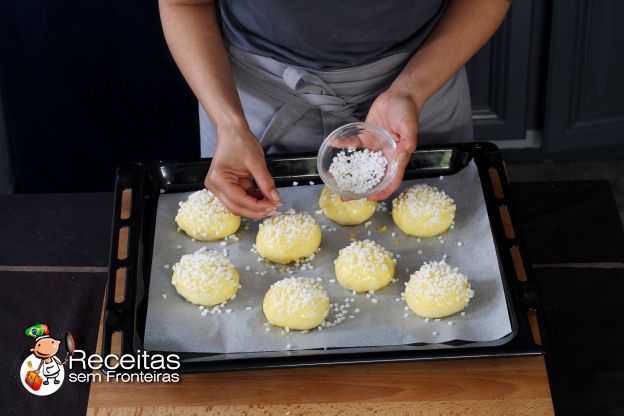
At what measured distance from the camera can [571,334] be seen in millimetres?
1522

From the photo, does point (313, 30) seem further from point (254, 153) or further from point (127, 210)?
point (127, 210)

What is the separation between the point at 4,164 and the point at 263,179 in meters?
1.63

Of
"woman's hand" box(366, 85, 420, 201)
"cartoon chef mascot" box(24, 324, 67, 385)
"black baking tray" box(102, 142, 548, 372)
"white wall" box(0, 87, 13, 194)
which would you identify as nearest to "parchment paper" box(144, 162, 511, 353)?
"black baking tray" box(102, 142, 548, 372)

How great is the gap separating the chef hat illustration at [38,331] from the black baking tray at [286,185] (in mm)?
244

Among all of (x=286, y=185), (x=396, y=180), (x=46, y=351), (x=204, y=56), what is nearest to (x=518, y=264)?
(x=396, y=180)

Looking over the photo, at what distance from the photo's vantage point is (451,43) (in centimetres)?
154

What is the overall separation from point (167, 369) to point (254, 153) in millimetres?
429

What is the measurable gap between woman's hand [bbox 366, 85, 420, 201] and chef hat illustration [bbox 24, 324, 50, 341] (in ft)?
2.25

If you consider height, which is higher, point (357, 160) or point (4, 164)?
point (4, 164)

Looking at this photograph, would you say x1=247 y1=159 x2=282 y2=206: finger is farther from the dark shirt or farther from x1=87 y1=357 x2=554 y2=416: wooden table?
x1=87 y1=357 x2=554 y2=416: wooden table

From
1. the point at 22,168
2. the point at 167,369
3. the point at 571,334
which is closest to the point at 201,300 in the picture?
the point at 167,369

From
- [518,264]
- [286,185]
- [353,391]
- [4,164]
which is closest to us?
[353,391]

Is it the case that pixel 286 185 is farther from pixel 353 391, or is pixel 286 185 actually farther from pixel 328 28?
pixel 353 391

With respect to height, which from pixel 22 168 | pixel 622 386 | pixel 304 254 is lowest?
pixel 622 386
